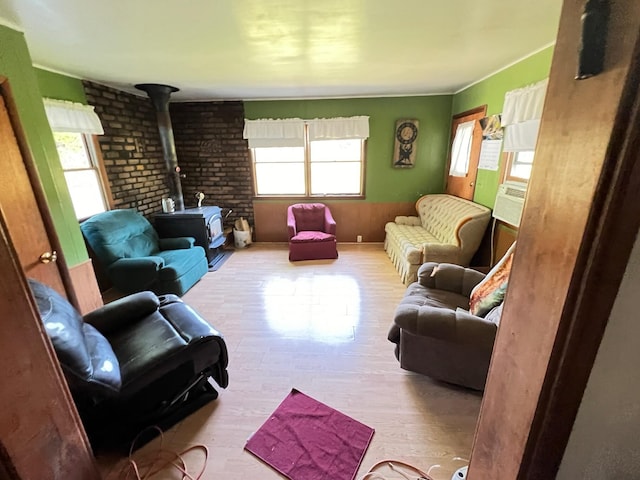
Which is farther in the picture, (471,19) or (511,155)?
(511,155)

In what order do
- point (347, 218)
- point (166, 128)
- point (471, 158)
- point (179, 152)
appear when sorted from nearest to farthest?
point (471, 158) → point (166, 128) → point (179, 152) → point (347, 218)

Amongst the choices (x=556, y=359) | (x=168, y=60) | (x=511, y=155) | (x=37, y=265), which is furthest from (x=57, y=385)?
(x=511, y=155)

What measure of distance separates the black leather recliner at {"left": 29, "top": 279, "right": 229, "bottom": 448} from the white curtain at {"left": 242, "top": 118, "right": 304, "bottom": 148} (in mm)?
3242

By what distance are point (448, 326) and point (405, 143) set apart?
11.6ft

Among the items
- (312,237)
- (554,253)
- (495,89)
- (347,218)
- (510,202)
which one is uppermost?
(495,89)

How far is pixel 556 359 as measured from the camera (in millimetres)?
623

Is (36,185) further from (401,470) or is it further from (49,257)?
(401,470)

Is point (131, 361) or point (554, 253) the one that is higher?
point (554, 253)

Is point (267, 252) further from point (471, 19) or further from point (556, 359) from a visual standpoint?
point (556, 359)

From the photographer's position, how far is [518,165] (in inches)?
110

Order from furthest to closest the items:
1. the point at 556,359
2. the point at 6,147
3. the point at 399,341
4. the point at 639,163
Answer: the point at 399,341
the point at 6,147
the point at 556,359
the point at 639,163

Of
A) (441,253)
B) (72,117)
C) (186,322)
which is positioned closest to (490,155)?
(441,253)

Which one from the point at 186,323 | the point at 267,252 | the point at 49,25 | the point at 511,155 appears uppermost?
the point at 49,25

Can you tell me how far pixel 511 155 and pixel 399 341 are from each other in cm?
226
